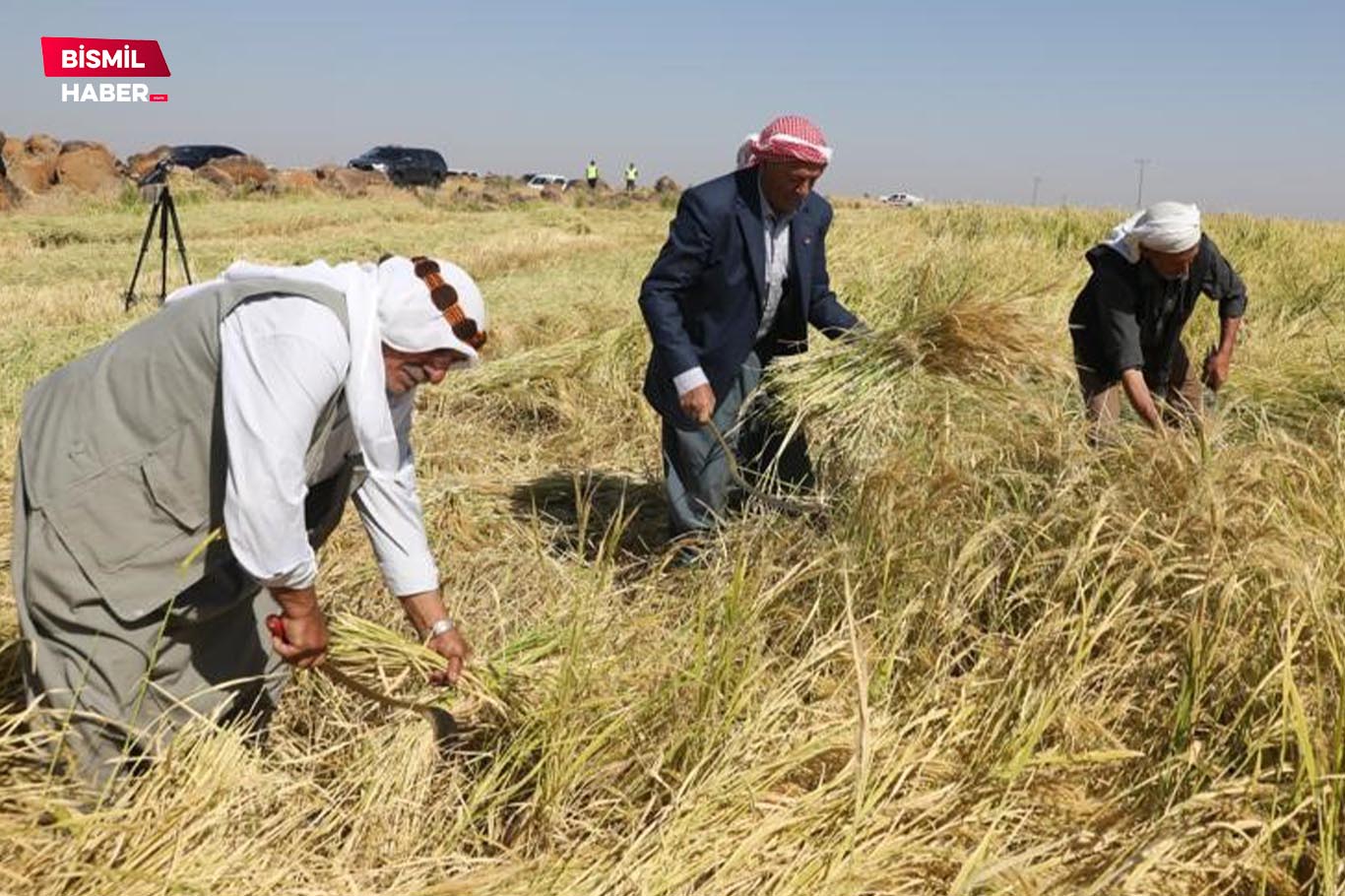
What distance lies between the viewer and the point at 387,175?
28.0m

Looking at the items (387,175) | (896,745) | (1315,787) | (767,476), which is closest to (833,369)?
(767,476)

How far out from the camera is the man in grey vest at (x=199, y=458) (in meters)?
1.64

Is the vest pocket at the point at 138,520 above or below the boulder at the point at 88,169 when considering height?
below

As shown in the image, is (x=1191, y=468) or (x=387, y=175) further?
Answer: (x=387, y=175)

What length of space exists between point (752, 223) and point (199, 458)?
70.7 inches

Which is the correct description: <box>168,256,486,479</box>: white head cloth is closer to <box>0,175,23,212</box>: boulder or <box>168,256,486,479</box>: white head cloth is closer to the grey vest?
the grey vest

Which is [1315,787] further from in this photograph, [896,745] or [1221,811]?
[896,745]

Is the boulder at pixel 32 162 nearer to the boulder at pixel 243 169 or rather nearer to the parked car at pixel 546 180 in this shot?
the boulder at pixel 243 169

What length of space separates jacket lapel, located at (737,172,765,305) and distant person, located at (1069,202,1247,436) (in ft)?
3.61

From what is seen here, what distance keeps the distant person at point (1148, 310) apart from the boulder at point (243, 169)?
20.9 m

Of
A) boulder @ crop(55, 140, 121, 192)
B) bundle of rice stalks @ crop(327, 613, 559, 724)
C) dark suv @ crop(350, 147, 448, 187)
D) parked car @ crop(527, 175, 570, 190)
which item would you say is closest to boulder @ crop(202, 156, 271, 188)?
boulder @ crop(55, 140, 121, 192)

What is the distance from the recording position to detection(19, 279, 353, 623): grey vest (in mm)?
1726

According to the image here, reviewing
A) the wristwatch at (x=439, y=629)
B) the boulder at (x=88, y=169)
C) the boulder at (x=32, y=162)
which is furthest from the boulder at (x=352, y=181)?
the wristwatch at (x=439, y=629)

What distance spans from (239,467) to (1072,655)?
5.05 ft
